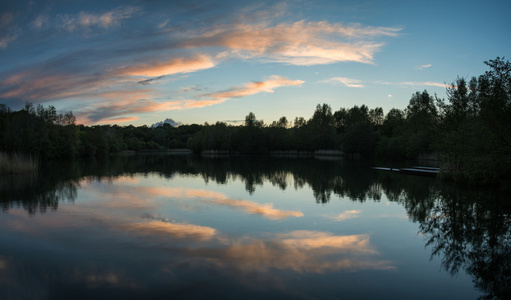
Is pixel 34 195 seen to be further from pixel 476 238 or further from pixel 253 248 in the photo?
pixel 476 238

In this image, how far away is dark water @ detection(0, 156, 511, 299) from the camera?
556 centimetres

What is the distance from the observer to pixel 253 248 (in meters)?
7.67

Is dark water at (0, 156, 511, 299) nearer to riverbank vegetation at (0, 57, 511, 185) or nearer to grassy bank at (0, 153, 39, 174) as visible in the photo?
riverbank vegetation at (0, 57, 511, 185)

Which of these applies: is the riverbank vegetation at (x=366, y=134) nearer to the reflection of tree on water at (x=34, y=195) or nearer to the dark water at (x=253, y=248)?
the dark water at (x=253, y=248)

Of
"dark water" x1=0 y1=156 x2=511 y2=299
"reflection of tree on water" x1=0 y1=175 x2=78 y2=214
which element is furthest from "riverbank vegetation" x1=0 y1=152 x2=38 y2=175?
"dark water" x1=0 y1=156 x2=511 y2=299

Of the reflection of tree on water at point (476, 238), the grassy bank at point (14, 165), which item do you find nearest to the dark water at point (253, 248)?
the reflection of tree on water at point (476, 238)

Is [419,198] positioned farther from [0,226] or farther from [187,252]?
[0,226]

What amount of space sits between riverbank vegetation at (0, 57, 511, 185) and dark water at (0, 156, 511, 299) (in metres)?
3.46

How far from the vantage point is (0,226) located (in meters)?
9.63

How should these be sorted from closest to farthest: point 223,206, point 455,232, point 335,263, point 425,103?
point 335,263, point 455,232, point 223,206, point 425,103

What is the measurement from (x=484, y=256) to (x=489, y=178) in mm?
14004

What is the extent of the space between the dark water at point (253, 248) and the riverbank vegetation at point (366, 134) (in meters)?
3.46

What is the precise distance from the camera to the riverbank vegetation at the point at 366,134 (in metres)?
14.5

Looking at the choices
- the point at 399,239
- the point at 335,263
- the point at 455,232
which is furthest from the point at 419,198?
the point at 335,263
